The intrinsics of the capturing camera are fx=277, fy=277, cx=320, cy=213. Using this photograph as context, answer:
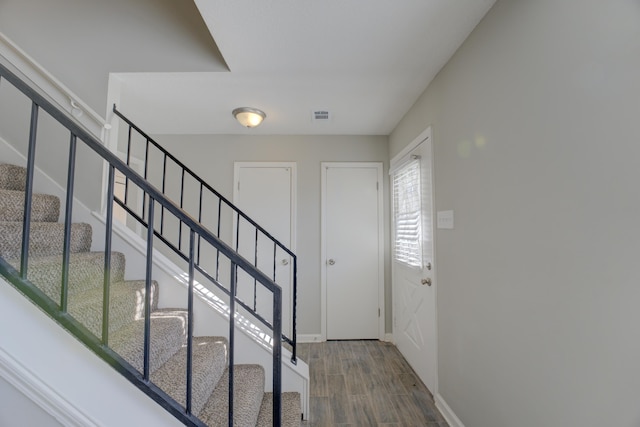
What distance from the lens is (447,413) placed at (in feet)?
6.34

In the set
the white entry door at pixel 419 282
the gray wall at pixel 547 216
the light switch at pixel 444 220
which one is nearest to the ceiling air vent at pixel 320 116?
the white entry door at pixel 419 282

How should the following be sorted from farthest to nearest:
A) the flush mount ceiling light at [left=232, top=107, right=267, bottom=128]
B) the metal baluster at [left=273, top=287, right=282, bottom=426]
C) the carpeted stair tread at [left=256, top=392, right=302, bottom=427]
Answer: the flush mount ceiling light at [left=232, top=107, right=267, bottom=128] < the carpeted stair tread at [left=256, top=392, right=302, bottom=427] < the metal baluster at [left=273, top=287, right=282, bottom=426]

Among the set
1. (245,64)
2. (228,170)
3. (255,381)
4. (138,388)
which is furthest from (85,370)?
(228,170)

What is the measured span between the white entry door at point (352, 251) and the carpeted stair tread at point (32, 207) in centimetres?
235

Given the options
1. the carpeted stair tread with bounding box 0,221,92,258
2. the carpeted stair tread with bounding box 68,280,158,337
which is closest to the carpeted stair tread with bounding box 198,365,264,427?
the carpeted stair tread with bounding box 68,280,158,337

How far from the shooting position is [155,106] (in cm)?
263

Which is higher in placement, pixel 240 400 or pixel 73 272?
pixel 73 272

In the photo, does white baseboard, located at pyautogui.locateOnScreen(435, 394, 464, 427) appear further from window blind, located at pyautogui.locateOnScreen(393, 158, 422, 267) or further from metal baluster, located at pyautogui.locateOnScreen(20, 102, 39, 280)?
metal baluster, located at pyautogui.locateOnScreen(20, 102, 39, 280)

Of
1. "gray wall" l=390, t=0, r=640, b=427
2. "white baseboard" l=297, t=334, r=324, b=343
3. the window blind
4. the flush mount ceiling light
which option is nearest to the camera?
"gray wall" l=390, t=0, r=640, b=427

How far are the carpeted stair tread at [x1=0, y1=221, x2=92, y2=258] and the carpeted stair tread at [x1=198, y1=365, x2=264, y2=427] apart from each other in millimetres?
1142

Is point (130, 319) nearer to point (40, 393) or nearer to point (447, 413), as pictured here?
point (40, 393)

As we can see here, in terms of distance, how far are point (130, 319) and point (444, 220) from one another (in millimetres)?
2060

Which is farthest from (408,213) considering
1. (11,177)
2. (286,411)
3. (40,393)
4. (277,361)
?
(11,177)

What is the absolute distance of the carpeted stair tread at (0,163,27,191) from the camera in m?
1.64
